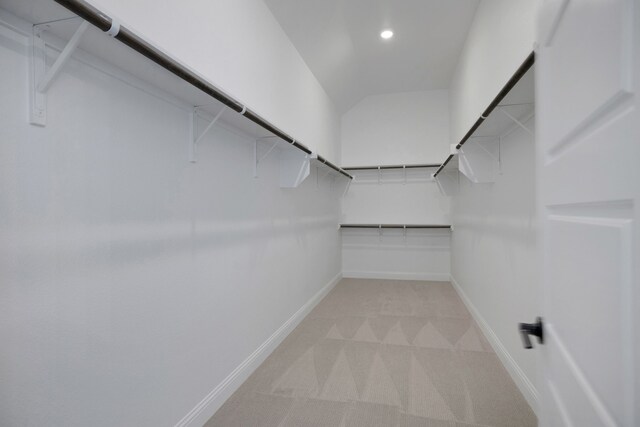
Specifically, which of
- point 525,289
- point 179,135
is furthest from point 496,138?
point 179,135

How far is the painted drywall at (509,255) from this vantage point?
1.79m

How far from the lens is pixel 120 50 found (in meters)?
1.04

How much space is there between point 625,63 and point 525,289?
178 centimetres

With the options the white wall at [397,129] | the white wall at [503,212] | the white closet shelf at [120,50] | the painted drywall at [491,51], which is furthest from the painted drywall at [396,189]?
the white closet shelf at [120,50]

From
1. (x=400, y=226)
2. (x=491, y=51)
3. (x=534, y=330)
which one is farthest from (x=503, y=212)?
(x=400, y=226)

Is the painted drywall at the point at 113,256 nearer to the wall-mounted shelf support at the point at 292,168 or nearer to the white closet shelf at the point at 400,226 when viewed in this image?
the wall-mounted shelf support at the point at 292,168

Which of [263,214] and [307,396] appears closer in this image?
[307,396]

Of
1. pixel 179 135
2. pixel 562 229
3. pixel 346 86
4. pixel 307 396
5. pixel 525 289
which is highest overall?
pixel 346 86

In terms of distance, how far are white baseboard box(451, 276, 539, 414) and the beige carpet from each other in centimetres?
5

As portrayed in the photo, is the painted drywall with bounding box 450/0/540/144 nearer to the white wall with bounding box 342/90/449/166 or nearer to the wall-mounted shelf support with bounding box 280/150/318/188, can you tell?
the white wall with bounding box 342/90/449/166

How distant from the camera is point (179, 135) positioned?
5.08ft

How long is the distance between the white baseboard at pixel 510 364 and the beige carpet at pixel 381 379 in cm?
5

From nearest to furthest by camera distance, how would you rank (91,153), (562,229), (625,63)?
(625,63) < (562,229) < (91,153)

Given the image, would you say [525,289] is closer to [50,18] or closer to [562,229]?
[562,229]
